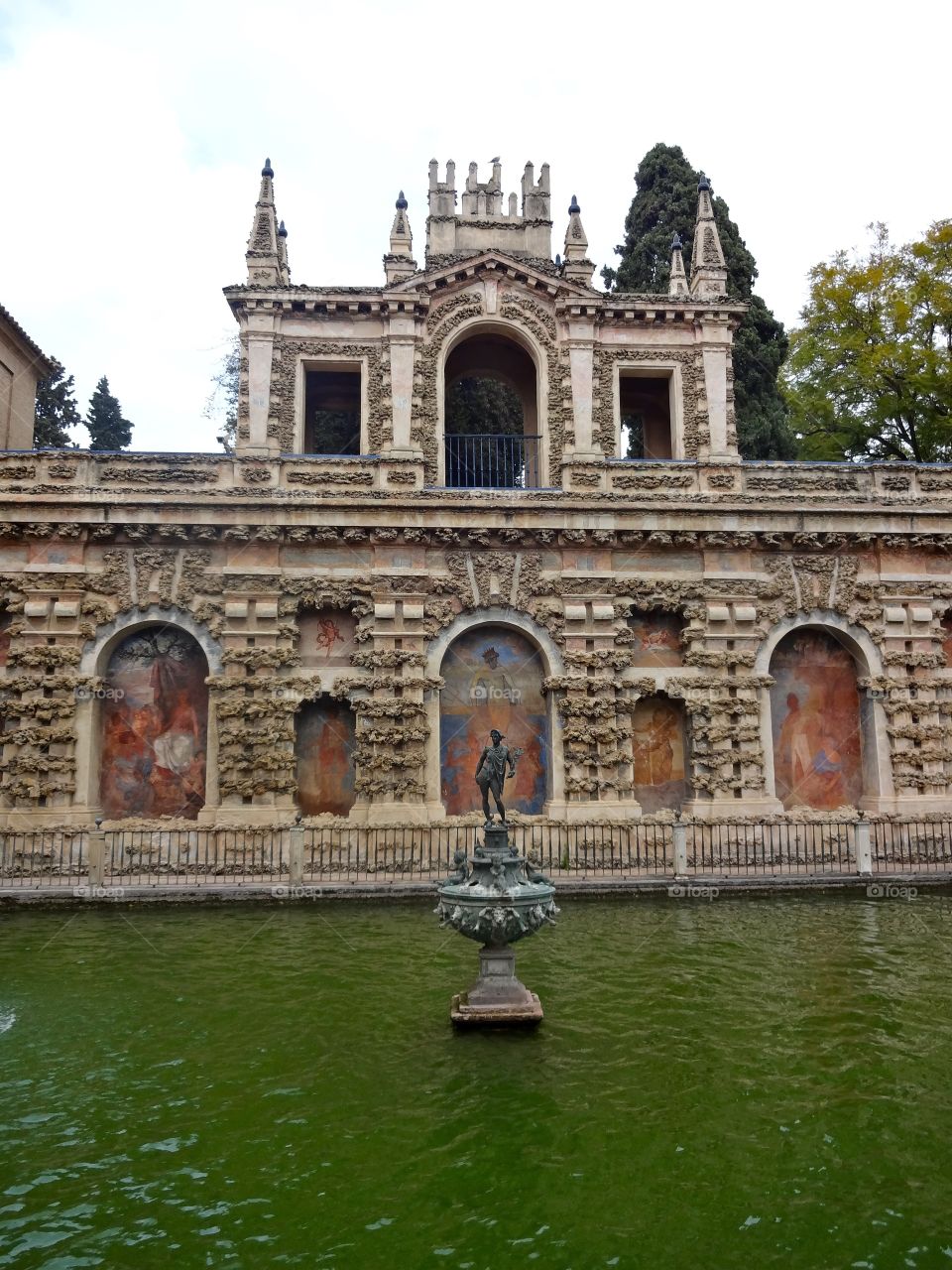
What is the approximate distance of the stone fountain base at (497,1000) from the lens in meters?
9.66

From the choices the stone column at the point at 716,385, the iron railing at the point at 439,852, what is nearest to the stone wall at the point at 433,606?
the stone column at the point at 716,385

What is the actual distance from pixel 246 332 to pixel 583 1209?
2142cm

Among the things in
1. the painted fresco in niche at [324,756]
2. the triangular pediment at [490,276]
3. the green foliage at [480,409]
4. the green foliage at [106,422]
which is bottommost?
the painted fresco in niche at [324,756]

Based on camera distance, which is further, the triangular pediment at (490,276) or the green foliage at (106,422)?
the green foliage at (106,422)

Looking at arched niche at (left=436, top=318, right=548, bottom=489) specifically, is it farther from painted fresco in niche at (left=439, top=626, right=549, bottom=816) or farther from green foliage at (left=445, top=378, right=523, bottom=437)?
green foliage at (left=445, top=378, right=523, bottom=437)

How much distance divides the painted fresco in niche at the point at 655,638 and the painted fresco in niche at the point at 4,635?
14950mm

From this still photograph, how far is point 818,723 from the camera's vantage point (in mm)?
22859

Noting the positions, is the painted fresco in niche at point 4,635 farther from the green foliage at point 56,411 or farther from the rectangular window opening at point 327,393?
the green foliage at point 56,411

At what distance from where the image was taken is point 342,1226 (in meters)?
5.93

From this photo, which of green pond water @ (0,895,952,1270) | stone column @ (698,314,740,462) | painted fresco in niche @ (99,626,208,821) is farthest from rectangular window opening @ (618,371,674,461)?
green pond water @ (0,895,952,1270)

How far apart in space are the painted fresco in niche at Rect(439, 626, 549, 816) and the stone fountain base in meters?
11.3

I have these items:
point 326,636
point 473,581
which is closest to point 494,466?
point 473,581

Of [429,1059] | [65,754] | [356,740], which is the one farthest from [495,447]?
[429,1059]

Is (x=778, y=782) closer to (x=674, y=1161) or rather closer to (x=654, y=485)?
(x=654, y=485)
